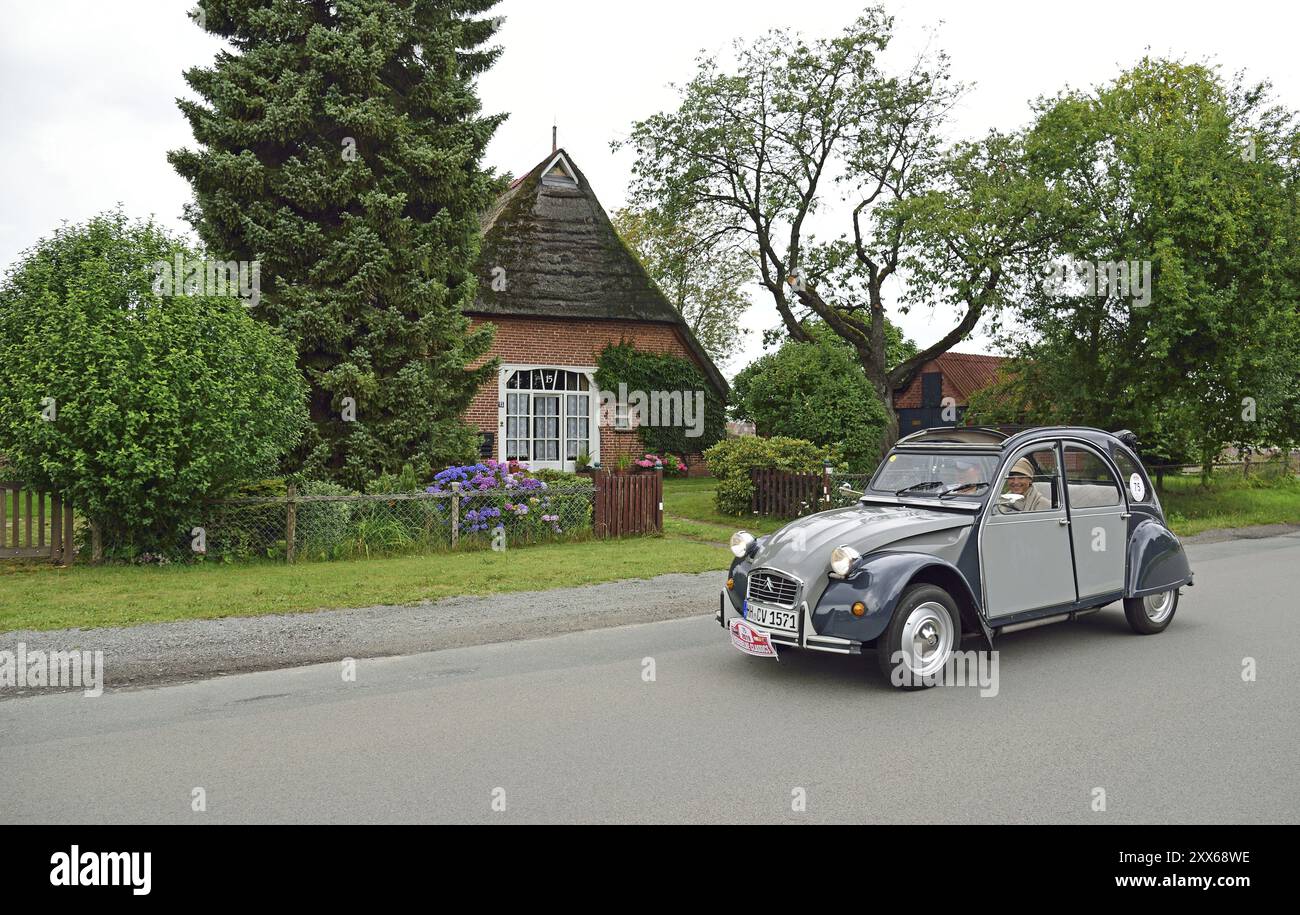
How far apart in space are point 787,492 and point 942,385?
29.8 m

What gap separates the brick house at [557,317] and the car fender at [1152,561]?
18.1 m

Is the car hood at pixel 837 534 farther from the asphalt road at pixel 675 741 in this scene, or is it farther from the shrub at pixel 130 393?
the shrub at pixel 130 393

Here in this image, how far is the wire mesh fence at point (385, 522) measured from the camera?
12984 millimetres

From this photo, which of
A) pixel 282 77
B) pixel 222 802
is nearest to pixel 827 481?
pixel 282 77

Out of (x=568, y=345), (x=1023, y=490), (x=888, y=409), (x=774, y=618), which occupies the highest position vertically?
(x=568, y=345)

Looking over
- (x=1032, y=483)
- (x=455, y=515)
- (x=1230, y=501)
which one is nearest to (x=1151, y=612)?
(x=1032, y=483)

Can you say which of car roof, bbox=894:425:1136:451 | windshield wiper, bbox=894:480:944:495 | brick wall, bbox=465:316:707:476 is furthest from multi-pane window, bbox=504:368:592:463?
windshield wiper, bbox=894:480:944:495

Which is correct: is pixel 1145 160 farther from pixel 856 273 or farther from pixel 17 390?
pixel 17 390

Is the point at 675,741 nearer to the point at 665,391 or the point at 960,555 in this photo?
the point at 960,555

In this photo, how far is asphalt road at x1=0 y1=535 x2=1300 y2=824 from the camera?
4.62 meters

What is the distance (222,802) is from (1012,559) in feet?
18.2

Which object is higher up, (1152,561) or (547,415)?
(547,415)

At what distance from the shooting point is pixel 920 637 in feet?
22.5

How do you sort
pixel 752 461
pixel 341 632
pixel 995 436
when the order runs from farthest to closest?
pixel 752 461
pixel 341 632
pixel 995 436
